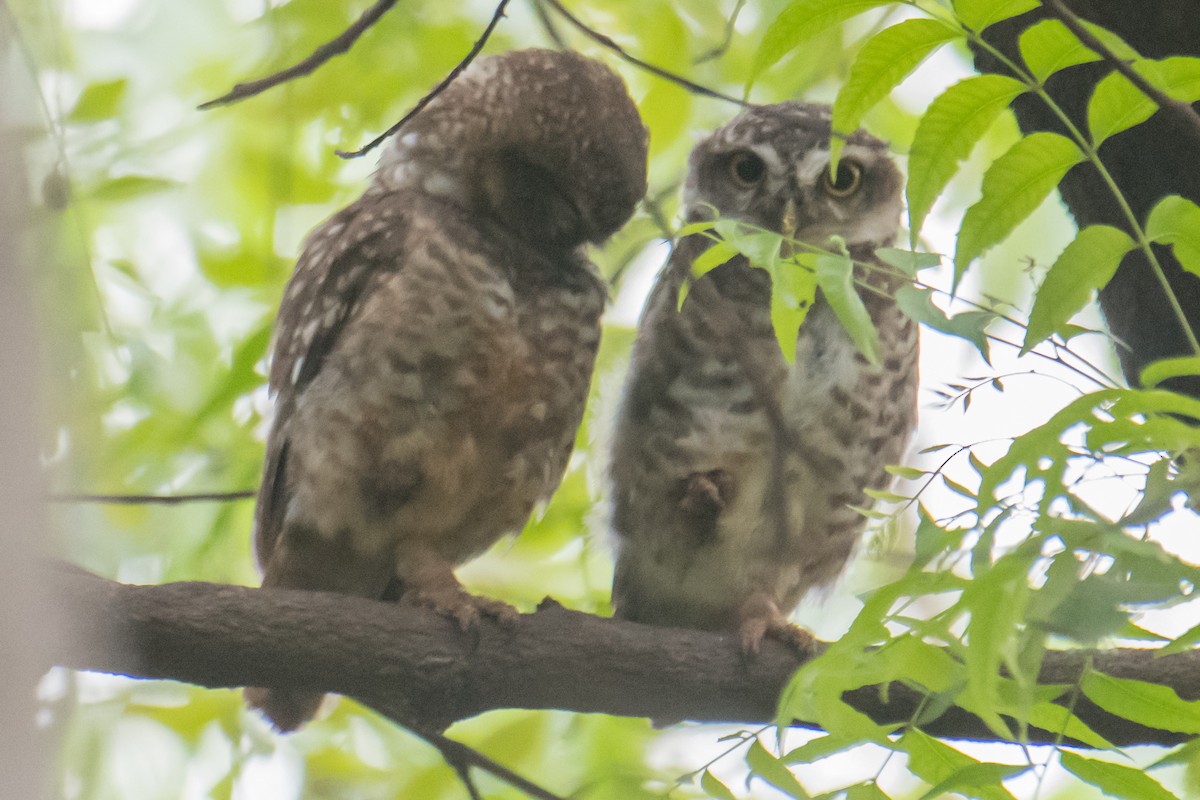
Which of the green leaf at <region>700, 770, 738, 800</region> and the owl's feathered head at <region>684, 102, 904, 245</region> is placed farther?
the owl's feathered head at <region>684, 102, 904, 245</region>

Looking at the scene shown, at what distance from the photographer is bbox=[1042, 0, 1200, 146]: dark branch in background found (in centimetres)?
111

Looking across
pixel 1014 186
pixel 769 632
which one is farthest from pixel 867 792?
pixel 769 632

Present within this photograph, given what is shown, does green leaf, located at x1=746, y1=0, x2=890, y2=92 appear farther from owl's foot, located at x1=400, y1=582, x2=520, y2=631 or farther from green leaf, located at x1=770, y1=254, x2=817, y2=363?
owl's foot, located at x1=400, y1=582, x2=520, y2=631

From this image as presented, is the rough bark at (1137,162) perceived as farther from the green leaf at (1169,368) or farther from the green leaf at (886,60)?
Result: the green leaf at (1169,368)

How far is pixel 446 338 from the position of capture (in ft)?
6.75

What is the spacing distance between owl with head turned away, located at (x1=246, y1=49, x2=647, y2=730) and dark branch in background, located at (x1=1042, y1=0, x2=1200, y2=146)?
3.65ft

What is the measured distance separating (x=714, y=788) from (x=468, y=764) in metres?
0.60

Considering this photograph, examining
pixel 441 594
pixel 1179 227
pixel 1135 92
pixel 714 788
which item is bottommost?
pixel 441 594

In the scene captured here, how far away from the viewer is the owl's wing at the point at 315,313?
2.14 metres

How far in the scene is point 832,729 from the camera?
4.01ft

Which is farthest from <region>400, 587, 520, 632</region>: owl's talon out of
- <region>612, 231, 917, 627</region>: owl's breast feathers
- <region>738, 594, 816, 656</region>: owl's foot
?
<region>612, 231, 917, 627</region>: owl's breast feathers

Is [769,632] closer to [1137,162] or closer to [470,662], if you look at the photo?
[470,662]

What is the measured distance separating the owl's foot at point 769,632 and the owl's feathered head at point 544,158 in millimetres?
687

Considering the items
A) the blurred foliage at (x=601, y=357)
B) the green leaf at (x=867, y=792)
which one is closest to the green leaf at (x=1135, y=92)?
the blurred foliage at (x=601, y=357)
